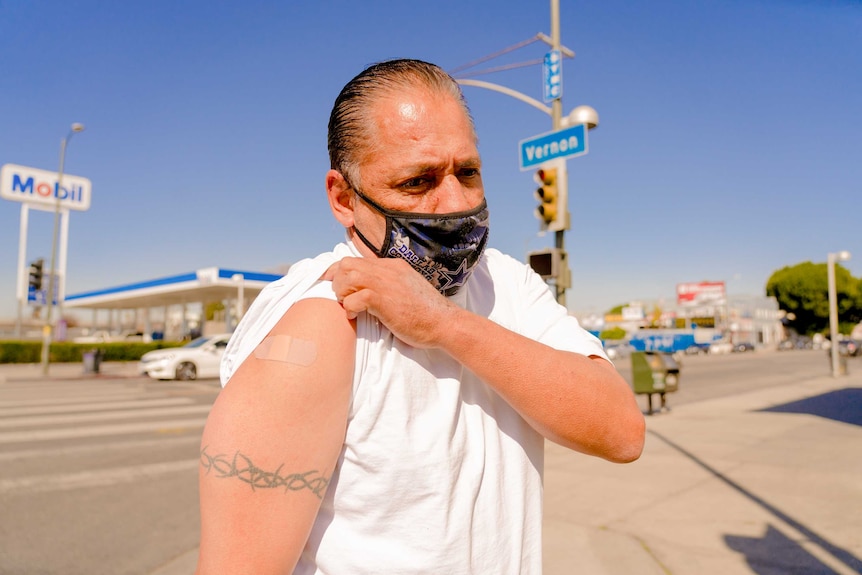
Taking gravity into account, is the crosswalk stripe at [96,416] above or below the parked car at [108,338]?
below

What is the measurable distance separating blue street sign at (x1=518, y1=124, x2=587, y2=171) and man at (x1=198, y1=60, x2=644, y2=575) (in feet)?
21.5

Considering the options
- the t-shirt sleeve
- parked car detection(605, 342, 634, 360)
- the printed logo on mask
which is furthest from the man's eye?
parked car detection(605, 342, 634, 360)

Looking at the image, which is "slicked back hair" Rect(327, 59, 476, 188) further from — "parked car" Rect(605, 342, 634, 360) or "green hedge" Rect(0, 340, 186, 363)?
"parked car" Rect(605, 342, 634, 360)

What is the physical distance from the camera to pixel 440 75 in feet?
4.13

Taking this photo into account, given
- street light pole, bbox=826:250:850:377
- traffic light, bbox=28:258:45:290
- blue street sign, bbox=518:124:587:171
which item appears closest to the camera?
blue street sign, bbox=518:124:587:171

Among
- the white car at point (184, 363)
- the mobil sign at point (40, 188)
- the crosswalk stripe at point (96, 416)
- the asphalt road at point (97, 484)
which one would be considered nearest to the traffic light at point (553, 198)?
the asphalt road at point (97, 484)

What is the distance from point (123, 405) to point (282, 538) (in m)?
12.4

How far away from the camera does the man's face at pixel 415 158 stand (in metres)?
1.17

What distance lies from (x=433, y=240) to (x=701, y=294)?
222 ft

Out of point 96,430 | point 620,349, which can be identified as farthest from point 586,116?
point 620,349

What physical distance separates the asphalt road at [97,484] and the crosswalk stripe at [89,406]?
0.06 ft

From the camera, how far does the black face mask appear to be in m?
1.18

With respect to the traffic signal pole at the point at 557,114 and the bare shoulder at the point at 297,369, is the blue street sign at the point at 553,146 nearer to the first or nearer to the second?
the traffic signal pole at the point at 557,114

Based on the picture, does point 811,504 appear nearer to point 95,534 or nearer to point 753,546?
point 753,546
